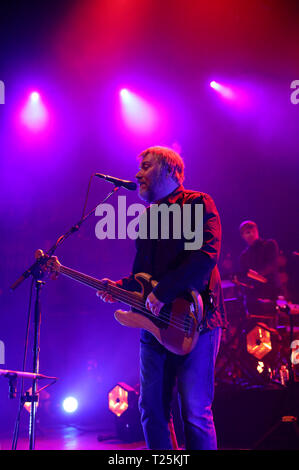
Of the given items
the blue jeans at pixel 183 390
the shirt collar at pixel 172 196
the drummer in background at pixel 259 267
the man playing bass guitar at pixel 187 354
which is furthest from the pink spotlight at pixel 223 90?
the blue jeans at pixel 183 390

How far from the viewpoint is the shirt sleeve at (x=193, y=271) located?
2416 millimetres

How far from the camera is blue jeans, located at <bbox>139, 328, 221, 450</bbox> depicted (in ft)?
7.59

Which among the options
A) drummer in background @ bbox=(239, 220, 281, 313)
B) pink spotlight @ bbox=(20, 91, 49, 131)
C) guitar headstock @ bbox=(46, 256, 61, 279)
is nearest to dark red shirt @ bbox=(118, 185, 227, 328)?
guitar headstock @ bbox=(46, 256, 61, 279)

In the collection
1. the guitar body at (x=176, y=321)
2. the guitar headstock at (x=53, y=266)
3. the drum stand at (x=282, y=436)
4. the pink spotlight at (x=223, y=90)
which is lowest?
the drum stand at (x=282, y=436)

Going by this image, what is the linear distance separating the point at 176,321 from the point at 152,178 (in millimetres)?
1000

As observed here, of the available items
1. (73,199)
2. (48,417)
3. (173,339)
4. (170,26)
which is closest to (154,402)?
(173,339)

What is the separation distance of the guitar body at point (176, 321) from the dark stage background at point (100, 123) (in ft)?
14.2

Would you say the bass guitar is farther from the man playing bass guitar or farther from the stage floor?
the stage floor

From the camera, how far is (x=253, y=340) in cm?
578

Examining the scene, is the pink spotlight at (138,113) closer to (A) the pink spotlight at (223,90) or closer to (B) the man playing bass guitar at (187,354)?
(A) the pink spotlight at (223,90)

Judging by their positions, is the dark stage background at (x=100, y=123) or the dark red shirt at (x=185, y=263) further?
the dark stage background at (x=100, y=123)

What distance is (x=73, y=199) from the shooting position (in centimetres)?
783

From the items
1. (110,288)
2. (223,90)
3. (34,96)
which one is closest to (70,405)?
(110,288)
